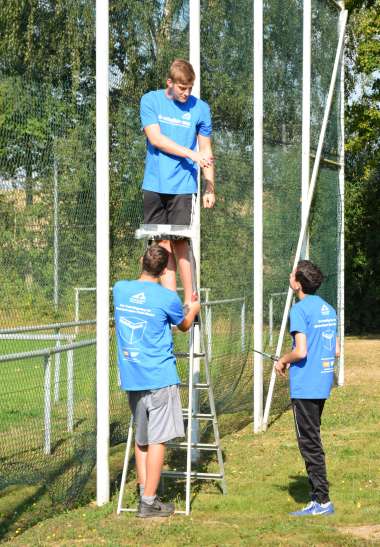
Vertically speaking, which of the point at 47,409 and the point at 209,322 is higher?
the point at 209,322

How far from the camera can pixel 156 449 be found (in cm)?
623

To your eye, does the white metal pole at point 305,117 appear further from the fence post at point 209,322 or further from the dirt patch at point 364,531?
the dirt patch at point 364,531

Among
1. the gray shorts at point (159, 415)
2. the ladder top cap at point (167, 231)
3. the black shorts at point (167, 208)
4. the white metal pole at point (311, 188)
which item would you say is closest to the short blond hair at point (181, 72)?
the black shorts at point (167, 208)

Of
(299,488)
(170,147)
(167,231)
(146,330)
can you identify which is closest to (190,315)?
(146,330)

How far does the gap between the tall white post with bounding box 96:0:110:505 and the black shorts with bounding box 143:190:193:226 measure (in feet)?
1.02

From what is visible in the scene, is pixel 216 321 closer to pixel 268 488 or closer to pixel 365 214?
pixel 268 488

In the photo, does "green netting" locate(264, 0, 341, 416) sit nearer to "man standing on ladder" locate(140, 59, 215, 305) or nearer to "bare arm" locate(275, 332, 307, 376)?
"man standing on ladder" locate(140, 59, 215, 305)

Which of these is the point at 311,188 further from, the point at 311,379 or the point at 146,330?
the point at 146,330

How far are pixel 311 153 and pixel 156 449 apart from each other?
6677 millimetres

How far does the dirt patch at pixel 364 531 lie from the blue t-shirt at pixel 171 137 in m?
2.29

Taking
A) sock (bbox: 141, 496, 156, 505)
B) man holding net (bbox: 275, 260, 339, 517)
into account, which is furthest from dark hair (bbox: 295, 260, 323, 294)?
sock (bbox: 141, 496, 156, 505)

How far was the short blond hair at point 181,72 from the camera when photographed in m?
6.46

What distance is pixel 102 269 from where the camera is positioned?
6.77m

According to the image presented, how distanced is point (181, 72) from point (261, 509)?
284cm
